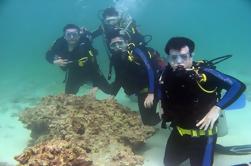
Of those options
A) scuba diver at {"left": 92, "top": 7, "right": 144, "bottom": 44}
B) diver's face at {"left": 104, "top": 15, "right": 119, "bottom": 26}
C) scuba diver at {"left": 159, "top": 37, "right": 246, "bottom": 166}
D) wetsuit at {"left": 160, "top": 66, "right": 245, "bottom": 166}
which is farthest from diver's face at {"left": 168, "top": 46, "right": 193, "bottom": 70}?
diver's face at {"left": 104, "top": 15, "right": 119, "bottom": 26}

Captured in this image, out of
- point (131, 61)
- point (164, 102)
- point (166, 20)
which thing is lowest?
point (164, 102)

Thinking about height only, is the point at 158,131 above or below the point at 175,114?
below

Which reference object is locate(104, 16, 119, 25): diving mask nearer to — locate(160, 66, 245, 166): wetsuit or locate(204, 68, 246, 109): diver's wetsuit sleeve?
locate(160, 66, 245, 166): wetsuit

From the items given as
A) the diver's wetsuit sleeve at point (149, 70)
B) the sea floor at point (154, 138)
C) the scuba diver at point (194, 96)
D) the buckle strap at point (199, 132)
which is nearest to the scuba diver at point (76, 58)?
the sea floor at point (154, 138)

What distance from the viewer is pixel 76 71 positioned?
9.81 meters

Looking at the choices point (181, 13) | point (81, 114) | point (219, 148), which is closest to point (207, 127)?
point (219, 148)

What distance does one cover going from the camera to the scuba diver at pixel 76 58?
9.43 meters

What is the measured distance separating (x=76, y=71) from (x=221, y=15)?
14356 centimetres

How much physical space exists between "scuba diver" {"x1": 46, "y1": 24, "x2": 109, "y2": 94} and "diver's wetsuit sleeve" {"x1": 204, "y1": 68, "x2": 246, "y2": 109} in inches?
210

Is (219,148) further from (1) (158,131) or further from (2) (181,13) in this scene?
(2) (181,13)

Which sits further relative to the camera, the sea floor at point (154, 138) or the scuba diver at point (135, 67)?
the scuba diver at point (135, 67)

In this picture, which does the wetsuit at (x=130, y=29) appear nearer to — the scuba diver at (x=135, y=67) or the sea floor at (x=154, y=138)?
the scuba diver at (x=135, y=67)

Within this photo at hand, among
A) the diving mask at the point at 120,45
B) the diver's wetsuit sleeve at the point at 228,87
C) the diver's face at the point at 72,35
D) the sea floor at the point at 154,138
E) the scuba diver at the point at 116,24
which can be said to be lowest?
the sea floor at the point at 154,138

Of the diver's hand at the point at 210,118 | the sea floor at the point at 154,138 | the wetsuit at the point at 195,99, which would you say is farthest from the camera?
the sea floor at the point at 154,138
